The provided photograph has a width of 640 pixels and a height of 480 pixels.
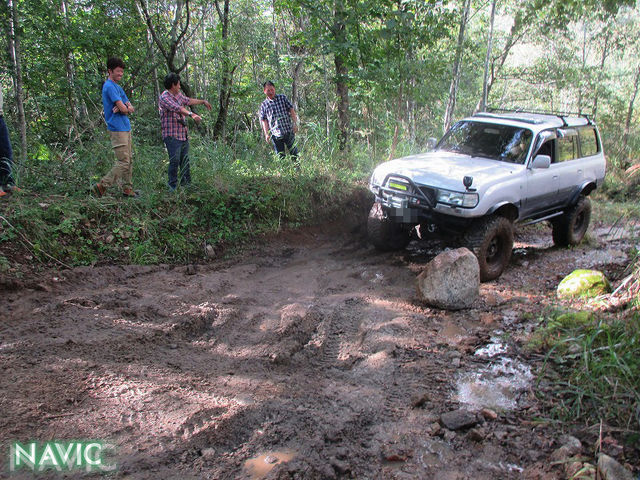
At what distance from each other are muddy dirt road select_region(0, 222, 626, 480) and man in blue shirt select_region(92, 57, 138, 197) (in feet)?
4.72

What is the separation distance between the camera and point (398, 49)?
771cm

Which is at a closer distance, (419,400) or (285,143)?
(419,400)

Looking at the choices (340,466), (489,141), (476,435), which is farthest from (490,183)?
(340,466)

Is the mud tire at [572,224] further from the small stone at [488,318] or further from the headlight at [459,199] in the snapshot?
the small stone at [488,318]

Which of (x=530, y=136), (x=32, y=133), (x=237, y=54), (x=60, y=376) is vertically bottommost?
Result: (x=60, y=376)

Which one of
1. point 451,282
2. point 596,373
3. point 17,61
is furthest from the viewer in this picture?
point 17,61

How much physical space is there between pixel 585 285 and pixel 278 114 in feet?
16.6

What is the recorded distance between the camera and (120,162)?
5746mm

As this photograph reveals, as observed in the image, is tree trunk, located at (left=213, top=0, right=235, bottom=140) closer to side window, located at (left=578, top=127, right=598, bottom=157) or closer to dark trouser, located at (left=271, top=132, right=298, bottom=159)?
dark trouser, located at (left=271, top=132, right=298, bottom=159)

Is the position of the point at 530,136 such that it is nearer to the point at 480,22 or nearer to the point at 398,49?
the point at 398,49

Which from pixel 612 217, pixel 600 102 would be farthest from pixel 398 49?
pixel 600 102

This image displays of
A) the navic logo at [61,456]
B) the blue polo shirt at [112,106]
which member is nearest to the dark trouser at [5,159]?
the blue polo shirt at [112,106]

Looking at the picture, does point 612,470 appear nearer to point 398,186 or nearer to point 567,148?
point 398,186

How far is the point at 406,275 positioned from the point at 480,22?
14480mm
